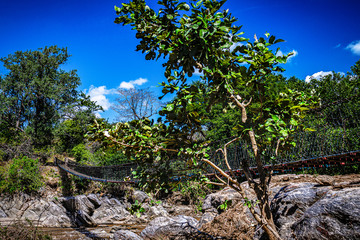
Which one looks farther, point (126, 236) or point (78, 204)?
point (78, 204)

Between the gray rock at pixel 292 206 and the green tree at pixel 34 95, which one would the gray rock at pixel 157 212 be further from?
the green tree at pixel 34 95

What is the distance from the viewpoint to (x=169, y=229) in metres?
3.19

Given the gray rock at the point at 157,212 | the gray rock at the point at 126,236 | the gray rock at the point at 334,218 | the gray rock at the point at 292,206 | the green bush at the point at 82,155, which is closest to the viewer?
the gray rock at the point at 334,218

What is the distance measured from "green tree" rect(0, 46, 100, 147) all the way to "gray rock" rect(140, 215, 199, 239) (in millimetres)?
13083

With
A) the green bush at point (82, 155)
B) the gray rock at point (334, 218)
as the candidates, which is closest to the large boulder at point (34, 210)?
the green bush at point (82, 155)

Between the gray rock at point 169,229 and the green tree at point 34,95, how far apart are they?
1308cm

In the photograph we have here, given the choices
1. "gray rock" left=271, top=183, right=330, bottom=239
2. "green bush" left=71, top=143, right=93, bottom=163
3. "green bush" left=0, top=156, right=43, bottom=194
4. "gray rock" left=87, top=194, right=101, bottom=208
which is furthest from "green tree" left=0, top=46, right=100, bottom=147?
"gray rock" left=271, top=183, right=330, bottom=239

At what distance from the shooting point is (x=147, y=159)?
205 centimetres

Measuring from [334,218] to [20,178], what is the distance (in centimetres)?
1130

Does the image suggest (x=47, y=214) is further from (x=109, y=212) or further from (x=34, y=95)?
(x=34, y=95)

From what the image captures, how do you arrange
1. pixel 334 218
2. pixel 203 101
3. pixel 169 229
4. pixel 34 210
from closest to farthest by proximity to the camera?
pixel 334 218
pixel 203 101
pixel 169 229
pixel 34 210

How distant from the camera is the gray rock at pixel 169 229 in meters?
2.90

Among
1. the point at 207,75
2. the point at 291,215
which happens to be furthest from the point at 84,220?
the point at 207,75

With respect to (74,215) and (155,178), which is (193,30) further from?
(74,215)
